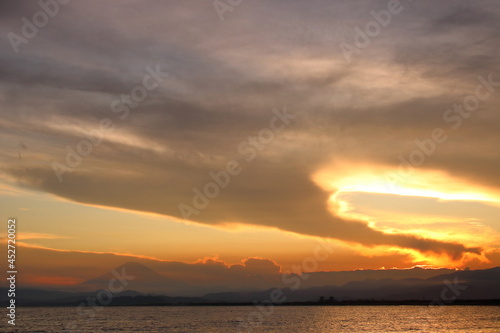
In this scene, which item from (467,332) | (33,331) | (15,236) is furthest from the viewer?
(33,331)

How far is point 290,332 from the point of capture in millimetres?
127500

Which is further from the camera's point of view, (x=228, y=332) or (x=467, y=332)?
(x=228, y=332)

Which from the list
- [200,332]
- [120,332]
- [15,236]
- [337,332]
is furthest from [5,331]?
[15,236]

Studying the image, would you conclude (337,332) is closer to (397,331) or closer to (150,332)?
(397,331)

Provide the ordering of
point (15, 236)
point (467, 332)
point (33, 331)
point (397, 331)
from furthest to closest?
1. point (33, 331)
2. point (397, 331)
3. point (467, 332)
4. point (15, 236)

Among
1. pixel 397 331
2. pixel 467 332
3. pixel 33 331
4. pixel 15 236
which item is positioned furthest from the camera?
pixel 33 331

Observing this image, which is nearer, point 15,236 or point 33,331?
point 15,236

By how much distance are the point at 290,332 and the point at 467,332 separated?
1699 inches

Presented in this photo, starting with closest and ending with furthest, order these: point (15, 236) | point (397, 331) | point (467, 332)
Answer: point (15, 236), point (467, 332), point (397, 331)

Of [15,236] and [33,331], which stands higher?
[15,236]

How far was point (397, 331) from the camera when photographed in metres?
127

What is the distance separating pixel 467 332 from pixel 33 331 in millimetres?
114228

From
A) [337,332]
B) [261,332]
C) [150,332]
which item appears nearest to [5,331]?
[150,332]

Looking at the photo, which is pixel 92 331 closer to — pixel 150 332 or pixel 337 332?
pixel 150 332
